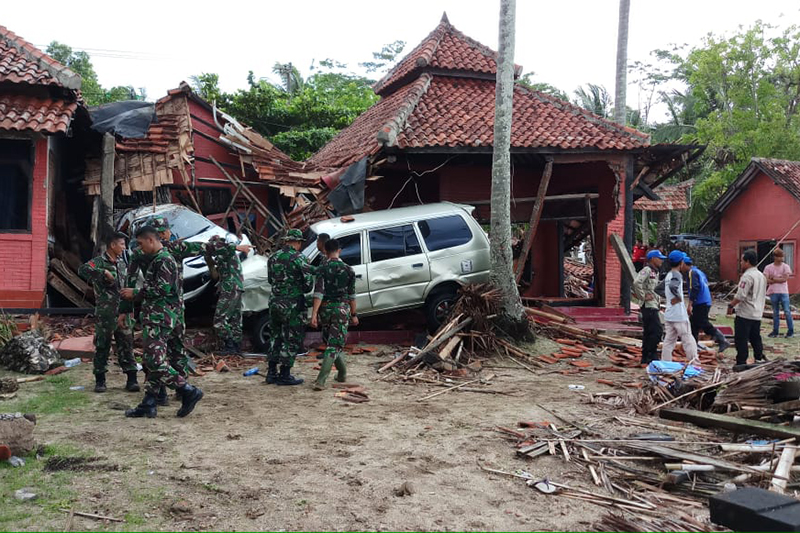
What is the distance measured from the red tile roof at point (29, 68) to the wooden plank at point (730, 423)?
10755 millimetres

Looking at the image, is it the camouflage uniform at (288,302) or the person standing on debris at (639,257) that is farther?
the person standing on debris at (639,257)

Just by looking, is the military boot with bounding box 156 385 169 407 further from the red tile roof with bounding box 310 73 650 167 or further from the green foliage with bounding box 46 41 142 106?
the green foliage with bounding box 46 41 142 106

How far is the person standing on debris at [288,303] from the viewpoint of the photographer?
7613 mm

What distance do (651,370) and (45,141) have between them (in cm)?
1062

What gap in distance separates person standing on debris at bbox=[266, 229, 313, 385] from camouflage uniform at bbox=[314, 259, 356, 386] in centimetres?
24

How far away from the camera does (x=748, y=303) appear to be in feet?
29.2

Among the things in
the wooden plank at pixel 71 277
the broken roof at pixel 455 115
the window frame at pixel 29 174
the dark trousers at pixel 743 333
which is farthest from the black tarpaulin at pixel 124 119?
the dark trousers at pixel 743 333

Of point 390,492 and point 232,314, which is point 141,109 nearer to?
point 232,314

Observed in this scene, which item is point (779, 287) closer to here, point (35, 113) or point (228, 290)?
point (228, 290)

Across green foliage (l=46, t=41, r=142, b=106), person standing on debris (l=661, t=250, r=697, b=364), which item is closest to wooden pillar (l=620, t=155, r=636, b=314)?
person standing on debris (l=661, t=250, r=697, b=364)

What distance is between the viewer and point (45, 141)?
11.3 metres

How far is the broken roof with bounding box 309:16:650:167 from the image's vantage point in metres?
12.4

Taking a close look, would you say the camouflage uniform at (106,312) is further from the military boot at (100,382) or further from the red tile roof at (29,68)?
the red tile roof at (29,68)

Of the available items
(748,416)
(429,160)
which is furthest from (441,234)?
(748,416)
